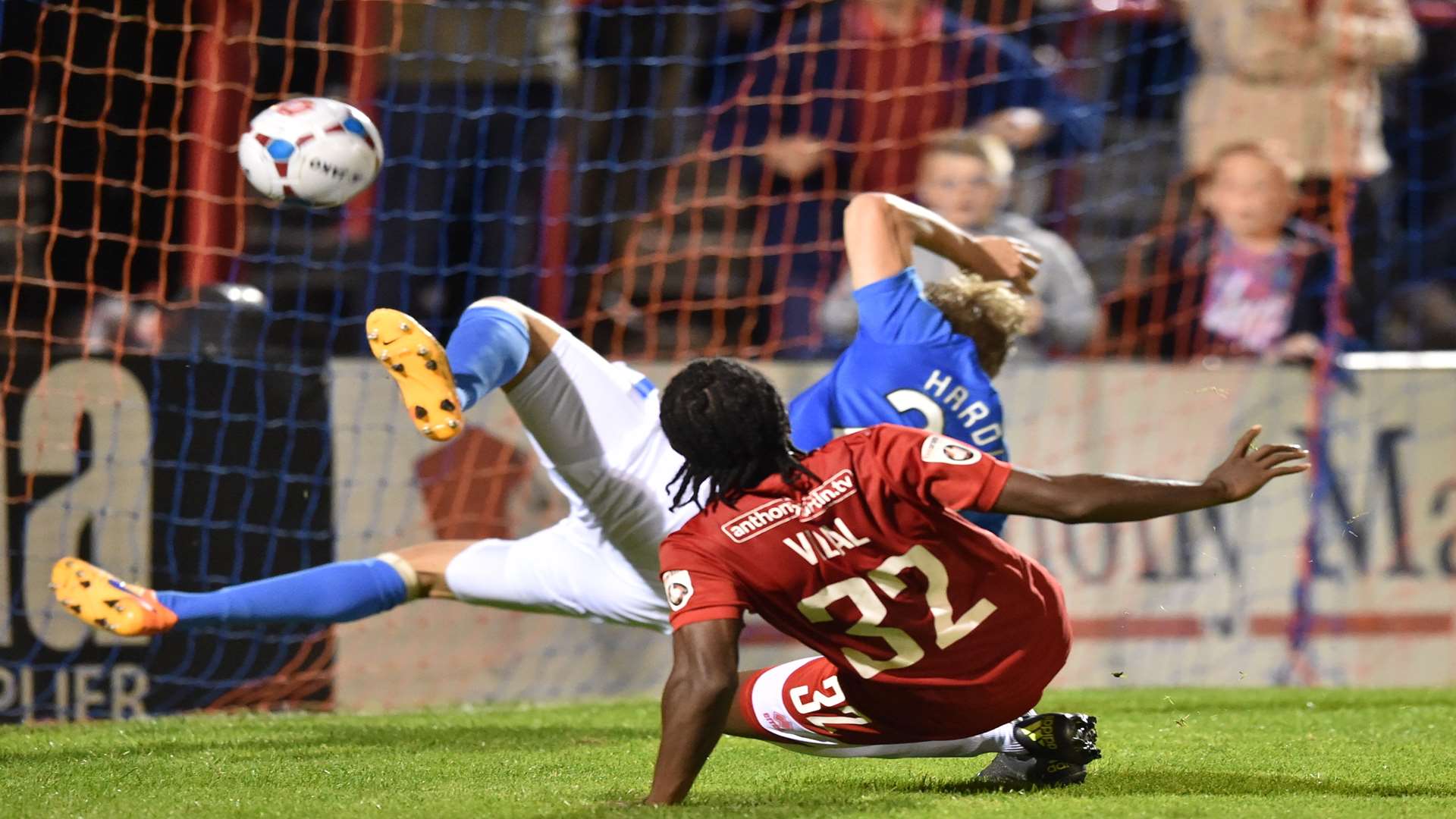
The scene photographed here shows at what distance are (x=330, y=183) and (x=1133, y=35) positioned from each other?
464 cm

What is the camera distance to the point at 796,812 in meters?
3.64

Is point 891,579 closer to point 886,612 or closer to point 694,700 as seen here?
point 886,612

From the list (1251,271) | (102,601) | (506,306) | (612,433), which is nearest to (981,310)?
(612,433)

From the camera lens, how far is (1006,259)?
5191mm

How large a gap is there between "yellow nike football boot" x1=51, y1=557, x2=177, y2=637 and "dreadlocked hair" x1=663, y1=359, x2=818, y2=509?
1756mm

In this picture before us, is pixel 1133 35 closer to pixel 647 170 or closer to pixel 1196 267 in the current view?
pixel 1196 267

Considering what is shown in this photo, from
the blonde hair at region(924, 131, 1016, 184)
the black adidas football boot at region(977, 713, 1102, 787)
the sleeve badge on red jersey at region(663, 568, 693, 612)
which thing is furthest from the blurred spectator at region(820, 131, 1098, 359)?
the sleeve badge on red jersey at region(663, 568, 693, 612)

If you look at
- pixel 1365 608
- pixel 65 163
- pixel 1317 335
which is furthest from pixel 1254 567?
pixel 65 163

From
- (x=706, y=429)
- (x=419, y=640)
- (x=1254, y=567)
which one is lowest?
(x=419, y=640)

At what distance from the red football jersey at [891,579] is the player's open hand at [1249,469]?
41cm

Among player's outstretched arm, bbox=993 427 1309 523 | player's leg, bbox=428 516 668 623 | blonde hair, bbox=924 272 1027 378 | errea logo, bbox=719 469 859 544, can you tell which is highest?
blonde hair, bbox=924 272 1027 378

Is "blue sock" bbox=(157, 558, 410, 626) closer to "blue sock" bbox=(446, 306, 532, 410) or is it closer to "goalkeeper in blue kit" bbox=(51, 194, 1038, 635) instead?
Result: "goalkeeper in blue kit" bbox=(51, 194, 1038, 635)

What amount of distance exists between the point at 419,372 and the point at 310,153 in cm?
140

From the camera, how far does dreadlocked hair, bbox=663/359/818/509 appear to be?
A: 3.57m
